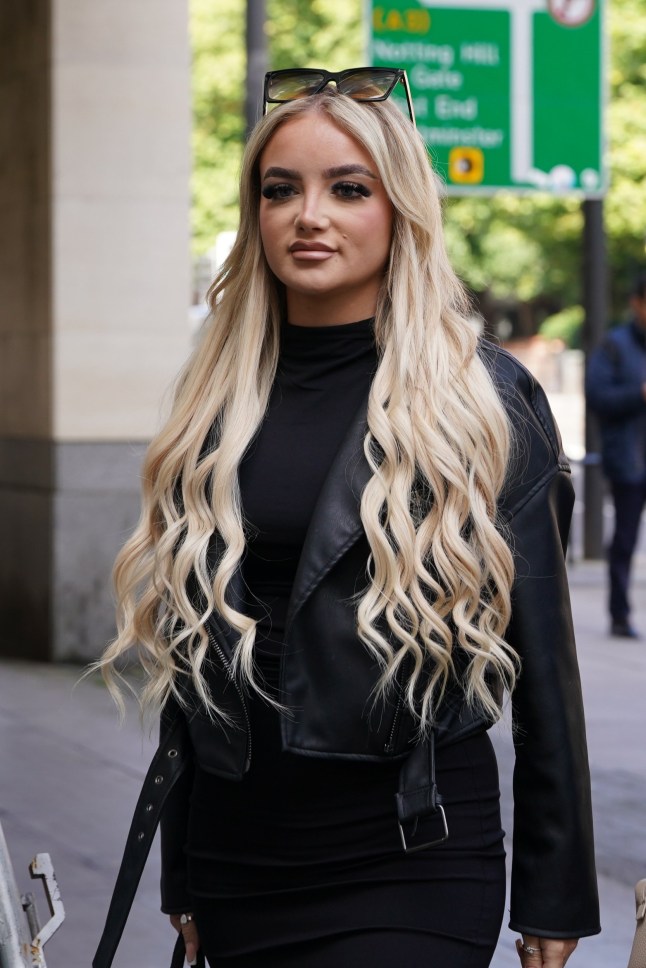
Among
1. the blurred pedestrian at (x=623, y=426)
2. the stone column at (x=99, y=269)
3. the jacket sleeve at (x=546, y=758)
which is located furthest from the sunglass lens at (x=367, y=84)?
the blurred pedestrian at (x=623, y=426)

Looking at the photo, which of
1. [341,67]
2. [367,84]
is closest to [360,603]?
[367,84]

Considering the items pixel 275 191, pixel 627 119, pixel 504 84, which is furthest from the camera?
pixel 627 119

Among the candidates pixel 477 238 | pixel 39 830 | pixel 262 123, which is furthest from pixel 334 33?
pixel 262 123

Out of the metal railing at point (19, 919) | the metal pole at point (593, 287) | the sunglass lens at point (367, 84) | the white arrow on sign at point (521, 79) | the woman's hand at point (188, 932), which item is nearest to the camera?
the metal railing at point (19, 919)

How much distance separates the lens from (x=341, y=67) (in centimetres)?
2873

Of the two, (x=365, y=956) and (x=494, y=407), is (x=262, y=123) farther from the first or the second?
(x=365, y=956)

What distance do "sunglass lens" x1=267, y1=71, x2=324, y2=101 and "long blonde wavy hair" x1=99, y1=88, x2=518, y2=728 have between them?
0.04 m

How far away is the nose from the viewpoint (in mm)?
2436

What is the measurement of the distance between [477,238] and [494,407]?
110ft

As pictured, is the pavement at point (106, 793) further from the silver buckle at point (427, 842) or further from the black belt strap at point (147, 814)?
the silver buckle at point (427, 842)

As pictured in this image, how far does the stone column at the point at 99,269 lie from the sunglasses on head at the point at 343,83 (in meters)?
6.33

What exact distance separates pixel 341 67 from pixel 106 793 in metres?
24.0

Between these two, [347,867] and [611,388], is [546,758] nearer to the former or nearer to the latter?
[347,867]

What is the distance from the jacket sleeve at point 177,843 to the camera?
2.62 metres
